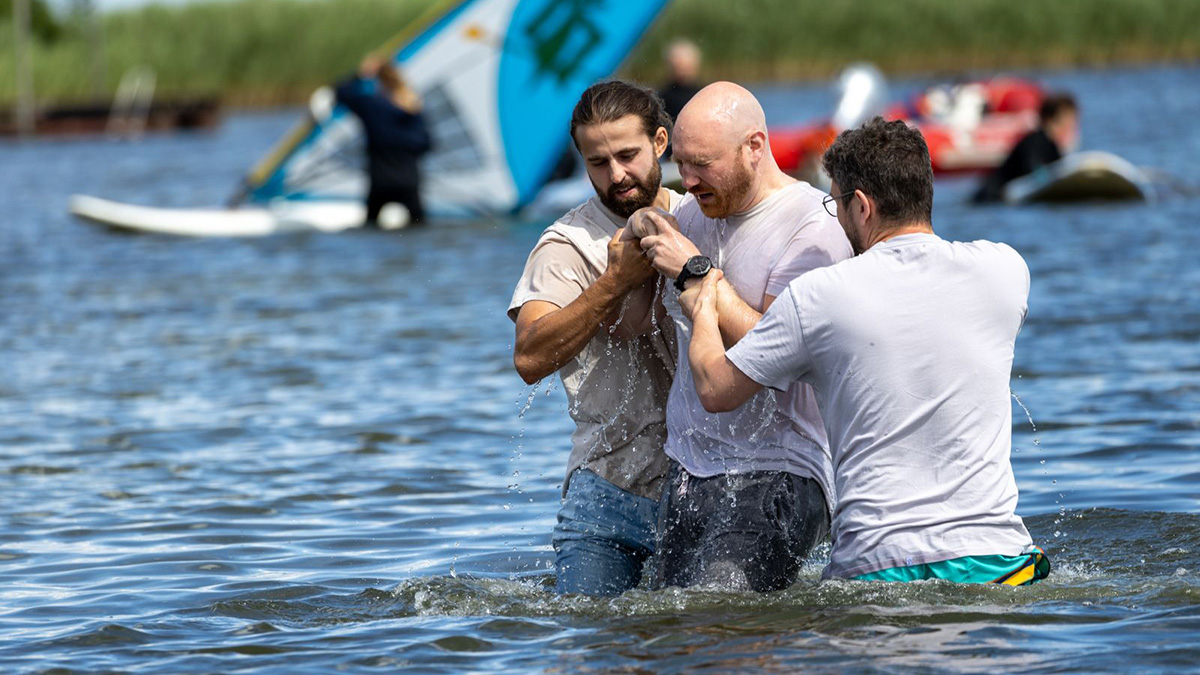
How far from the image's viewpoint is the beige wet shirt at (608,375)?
5391mm

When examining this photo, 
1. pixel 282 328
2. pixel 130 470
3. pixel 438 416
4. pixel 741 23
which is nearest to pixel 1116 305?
pixel 438 416

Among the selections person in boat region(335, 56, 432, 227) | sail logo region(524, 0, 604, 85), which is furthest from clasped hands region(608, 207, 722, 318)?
sail logo region(524, 0, 604, 85)

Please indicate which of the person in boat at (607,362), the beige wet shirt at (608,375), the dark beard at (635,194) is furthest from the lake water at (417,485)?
the dark beard at (635,194)

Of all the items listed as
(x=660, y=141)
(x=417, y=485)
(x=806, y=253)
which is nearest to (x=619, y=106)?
(x=660, y=141)

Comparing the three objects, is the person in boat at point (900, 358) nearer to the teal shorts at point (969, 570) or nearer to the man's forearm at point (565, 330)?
the teal shorts at point (969, 570)

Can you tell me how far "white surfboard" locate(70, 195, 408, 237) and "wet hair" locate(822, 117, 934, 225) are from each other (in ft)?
52.7

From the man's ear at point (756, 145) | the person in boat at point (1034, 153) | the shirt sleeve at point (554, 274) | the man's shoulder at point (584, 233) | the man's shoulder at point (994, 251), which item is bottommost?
the man's shoulder at point (994, 251)

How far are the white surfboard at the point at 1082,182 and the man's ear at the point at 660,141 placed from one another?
15019mm

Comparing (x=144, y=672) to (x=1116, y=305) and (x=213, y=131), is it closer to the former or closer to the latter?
(x=1116, y=305)

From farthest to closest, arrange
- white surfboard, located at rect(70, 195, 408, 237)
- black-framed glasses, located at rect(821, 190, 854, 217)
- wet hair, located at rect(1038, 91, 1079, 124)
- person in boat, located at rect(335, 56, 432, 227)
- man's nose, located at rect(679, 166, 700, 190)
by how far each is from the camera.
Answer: white surfboard, located at rect(70, 195, 408, 237), person in boat, located at rect(335, 56, 432, 227), wet hair, located at rect(1038, 91, 1079, 124), man's nose, located at rect(679, 166, 700, 190), black-framed glasses, located at rect(821, 190, 854, 217)

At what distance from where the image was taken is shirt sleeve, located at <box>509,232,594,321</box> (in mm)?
5367

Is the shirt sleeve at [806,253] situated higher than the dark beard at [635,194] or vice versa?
the dark beard at [635,194]

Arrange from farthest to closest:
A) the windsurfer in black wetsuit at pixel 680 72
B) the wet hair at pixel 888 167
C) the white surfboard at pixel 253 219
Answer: the white surfboard at pixel 253 219 < the windsurfer in black wetsuit at pixel 680 72 < the wet hair at pixel 888 167

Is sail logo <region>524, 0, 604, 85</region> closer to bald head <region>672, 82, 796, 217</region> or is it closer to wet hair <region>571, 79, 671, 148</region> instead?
wet hair <region>571, 79, 671, 148</region>
